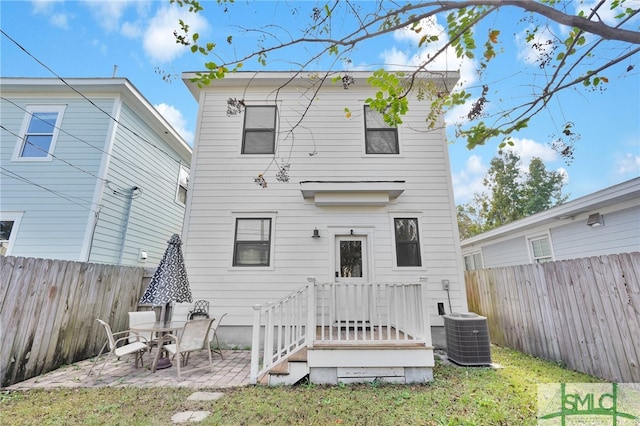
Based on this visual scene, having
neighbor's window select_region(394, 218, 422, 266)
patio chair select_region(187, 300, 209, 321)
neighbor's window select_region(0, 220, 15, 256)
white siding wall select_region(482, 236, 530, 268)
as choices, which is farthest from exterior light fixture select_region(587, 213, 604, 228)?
neighbor's window select_region(0, 220, 15, 256)

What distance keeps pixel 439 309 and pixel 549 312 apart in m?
1.84

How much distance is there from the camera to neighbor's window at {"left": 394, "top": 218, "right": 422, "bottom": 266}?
20.4 feet

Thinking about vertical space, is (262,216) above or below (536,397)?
above

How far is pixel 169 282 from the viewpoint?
4875 mm

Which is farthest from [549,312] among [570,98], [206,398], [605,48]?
[206,398]

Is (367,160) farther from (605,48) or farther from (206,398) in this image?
(206,398)

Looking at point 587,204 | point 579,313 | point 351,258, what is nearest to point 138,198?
point 351,258

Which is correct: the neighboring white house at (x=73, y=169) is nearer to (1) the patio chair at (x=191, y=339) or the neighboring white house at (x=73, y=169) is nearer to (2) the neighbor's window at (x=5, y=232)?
(2) the neighbor's window at (x=5, y=232)

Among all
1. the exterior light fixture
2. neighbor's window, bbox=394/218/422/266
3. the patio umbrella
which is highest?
the exterior light fixture

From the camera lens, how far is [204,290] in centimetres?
613

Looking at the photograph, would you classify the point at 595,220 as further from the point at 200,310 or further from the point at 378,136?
the point at 200,310

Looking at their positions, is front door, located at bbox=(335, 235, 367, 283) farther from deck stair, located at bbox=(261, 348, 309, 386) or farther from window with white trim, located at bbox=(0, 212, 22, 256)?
window with white trim, located at bbox=(0, 212, 22, 256)

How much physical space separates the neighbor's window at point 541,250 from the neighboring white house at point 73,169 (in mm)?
12351

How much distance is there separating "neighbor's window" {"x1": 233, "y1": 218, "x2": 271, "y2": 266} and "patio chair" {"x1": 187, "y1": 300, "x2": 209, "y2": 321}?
3.40ft
